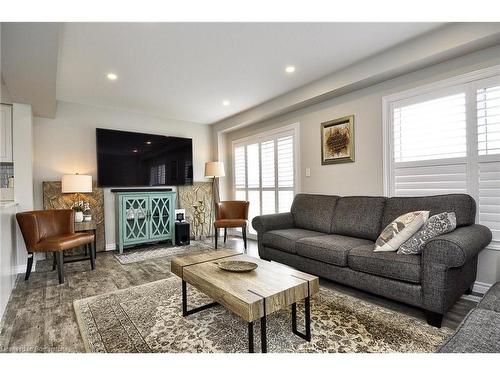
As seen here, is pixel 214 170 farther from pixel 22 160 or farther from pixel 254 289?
pixel 254 289

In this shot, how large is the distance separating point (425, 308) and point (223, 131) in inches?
177

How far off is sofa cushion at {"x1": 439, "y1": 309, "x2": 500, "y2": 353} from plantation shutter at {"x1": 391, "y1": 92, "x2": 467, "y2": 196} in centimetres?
169

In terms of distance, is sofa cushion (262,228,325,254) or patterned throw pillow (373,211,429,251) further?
sofa cushion (262,228,325,254)

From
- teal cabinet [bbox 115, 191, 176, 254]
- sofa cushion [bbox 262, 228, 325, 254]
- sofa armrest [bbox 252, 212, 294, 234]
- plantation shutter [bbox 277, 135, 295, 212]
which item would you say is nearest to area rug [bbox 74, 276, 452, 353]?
sofa cushion [bbox 262, 228, 325, 254]

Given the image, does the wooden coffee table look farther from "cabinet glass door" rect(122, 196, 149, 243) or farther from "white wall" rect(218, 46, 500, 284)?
"cabinet glass door" rect(122, 196, 149, 243)

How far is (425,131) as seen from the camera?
2705 millimetres

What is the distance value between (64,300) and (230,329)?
64.8 inches

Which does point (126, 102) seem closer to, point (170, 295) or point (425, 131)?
point (170, 295)

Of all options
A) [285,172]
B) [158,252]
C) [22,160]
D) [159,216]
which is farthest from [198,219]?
[22,160]

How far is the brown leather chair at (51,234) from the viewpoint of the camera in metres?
2.79

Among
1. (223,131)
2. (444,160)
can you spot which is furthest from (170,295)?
(223,131)

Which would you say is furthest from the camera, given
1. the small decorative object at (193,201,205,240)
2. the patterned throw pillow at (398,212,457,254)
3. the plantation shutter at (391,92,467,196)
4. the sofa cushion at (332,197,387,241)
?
the small decorative object at (193,201,205,240)

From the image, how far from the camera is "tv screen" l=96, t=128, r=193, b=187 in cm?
428

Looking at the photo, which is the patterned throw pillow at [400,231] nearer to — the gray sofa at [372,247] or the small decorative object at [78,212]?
the gray sofa at [372,247]
